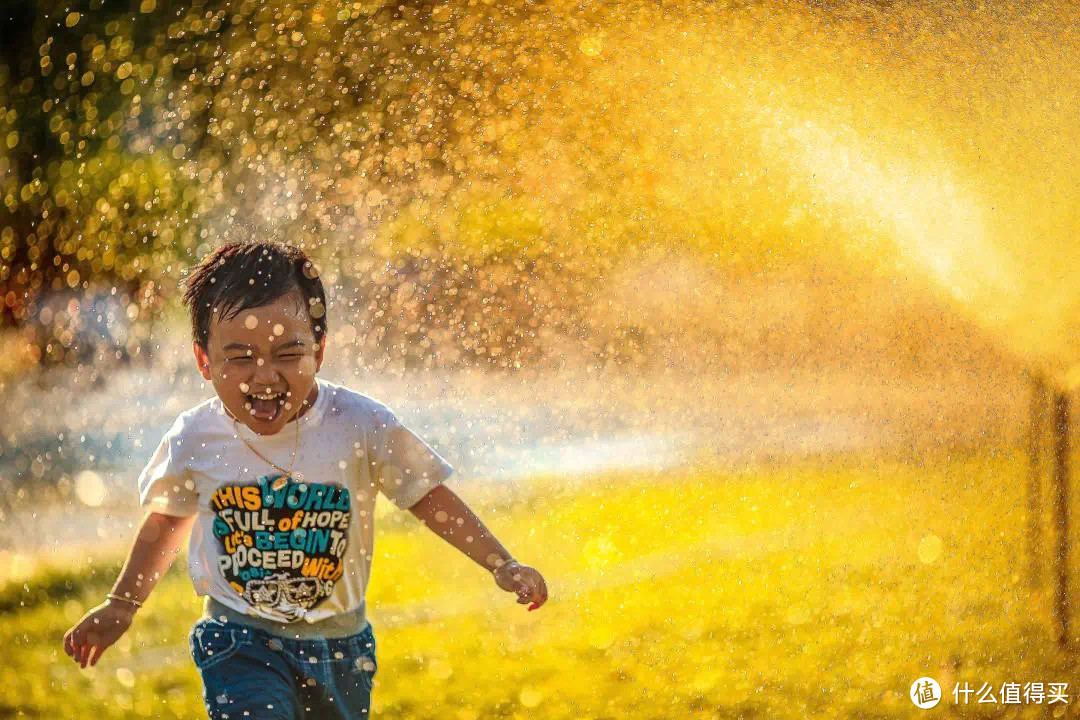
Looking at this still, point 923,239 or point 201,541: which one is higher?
point 923,239

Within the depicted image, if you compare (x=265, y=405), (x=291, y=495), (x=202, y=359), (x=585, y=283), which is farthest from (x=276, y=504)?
(x=585, y=283)

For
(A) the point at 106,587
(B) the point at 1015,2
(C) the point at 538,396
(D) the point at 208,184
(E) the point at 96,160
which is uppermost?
(B) the point at 1015,2

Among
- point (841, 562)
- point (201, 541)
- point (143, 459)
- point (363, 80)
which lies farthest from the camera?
point (841, 562)

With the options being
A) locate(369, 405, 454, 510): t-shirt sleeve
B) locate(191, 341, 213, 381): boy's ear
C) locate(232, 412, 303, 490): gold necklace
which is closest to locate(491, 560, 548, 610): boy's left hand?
locate(369, 405, 454, 510): t-shirt sleeve

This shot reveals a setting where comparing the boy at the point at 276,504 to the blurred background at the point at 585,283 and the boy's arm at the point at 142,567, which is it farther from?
the blurred background at the point at 585,283

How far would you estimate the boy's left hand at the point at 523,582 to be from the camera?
219cm

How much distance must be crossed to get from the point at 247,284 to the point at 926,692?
1.88m

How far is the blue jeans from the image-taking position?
216cm

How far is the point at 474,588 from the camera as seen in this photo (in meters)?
3.78

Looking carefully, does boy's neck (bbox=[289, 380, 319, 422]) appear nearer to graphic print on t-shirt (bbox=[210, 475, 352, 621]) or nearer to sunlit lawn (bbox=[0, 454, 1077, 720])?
graphic print on t-shirt (bbox=[210, 475, 352, 621])

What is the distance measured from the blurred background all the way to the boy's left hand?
78 centimetres

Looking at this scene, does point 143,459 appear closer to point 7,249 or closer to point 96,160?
point 96,160

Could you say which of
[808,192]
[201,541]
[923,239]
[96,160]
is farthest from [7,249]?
[923,239]

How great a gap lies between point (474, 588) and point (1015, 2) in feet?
7.11
